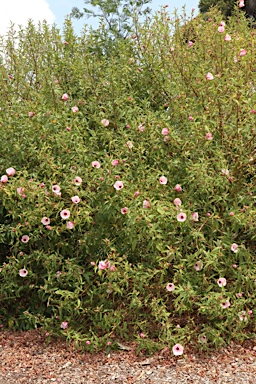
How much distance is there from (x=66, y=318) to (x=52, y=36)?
9.20 feet

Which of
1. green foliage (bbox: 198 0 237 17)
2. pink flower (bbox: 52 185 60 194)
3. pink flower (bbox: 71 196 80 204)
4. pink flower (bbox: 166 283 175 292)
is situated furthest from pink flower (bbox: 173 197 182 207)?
green foliage (bbox: 198 0 237 17)

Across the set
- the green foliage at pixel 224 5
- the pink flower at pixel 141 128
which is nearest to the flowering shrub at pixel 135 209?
the pink flower at pixel 141 128

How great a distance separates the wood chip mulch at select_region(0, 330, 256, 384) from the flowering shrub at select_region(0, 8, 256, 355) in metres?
0.09

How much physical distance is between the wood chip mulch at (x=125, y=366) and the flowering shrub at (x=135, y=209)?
0.09 meters

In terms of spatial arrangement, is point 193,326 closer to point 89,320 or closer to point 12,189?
point 89,320

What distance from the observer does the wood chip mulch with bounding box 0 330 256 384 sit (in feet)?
10.2

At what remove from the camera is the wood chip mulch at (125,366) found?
3.10m

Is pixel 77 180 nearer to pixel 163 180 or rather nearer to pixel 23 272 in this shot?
pixel 163 180

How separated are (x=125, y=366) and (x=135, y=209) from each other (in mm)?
998

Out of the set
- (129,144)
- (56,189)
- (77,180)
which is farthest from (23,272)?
(129,144)

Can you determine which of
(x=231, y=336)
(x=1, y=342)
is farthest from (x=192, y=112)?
(x=1, y=342)

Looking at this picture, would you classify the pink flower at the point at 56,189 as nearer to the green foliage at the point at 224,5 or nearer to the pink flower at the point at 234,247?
the pink flower at the point at 234,247

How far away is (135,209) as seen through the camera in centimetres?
327

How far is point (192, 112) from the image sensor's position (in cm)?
386
